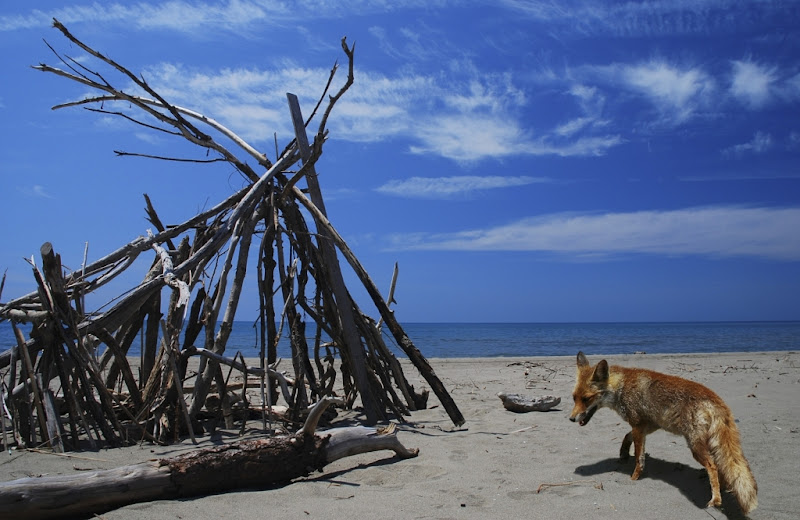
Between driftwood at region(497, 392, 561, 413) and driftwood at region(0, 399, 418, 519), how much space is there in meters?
2.69

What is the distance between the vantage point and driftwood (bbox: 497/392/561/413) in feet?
20.9

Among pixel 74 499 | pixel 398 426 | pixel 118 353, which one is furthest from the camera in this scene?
pixel 398 426

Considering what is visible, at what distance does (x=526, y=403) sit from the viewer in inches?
252

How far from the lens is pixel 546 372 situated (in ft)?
36.4

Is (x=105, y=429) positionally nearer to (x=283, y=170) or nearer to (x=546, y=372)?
(x=283, y=170)

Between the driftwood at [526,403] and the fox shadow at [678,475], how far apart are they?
2.19 meters

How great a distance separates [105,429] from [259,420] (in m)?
1.63

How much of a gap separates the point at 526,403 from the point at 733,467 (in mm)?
3492

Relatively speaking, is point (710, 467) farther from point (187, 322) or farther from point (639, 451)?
point (187, 322)

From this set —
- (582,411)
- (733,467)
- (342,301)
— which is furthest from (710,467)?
(342,301)

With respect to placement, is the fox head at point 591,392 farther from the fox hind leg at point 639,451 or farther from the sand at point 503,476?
the sand at point 503,476

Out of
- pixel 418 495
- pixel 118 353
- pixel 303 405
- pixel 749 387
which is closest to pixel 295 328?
pixel 303 405

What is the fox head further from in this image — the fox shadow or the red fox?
the fox shadow

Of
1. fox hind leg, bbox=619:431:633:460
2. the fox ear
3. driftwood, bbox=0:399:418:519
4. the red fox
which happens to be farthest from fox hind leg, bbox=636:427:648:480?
driftwood, bbox=0:399:418:519
